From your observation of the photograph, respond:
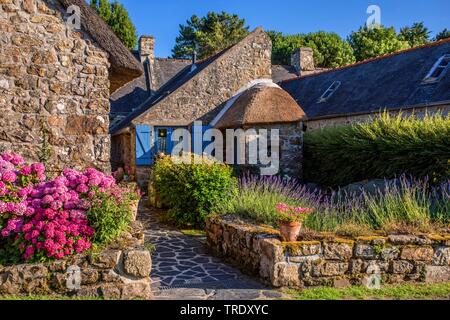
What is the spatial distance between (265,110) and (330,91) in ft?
25.2

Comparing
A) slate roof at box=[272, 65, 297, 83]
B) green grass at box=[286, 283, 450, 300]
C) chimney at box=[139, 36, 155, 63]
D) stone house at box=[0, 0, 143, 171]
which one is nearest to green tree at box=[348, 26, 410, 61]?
slate roof at box=[272, 65, 297, 83]

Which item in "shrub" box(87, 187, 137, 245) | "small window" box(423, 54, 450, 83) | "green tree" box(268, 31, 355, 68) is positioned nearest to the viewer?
"shrub" box(87, 187, 137, 245)

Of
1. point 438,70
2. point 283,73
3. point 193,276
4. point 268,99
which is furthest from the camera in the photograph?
point 283,73

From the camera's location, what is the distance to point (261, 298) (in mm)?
5004

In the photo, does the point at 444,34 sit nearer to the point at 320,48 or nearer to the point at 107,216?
the point at 320,48

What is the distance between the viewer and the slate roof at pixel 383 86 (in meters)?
14.5

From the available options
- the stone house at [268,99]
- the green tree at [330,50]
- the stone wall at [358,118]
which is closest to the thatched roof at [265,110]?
the stone house at [268,99]

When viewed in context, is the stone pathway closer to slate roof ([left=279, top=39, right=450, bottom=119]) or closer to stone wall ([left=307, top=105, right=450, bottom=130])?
stone wall ([left=307, top=105, right=450, bottom=130])

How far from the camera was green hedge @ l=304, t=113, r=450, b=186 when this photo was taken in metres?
8.86

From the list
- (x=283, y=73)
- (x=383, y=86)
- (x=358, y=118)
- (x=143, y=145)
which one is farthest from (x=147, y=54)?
(x=383, y=86)

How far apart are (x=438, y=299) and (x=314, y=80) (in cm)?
1720

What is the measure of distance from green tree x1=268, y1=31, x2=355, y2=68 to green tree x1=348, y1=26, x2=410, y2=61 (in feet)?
4.51

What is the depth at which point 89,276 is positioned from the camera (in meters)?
4.82

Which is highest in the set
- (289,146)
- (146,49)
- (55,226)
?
(146,49)
